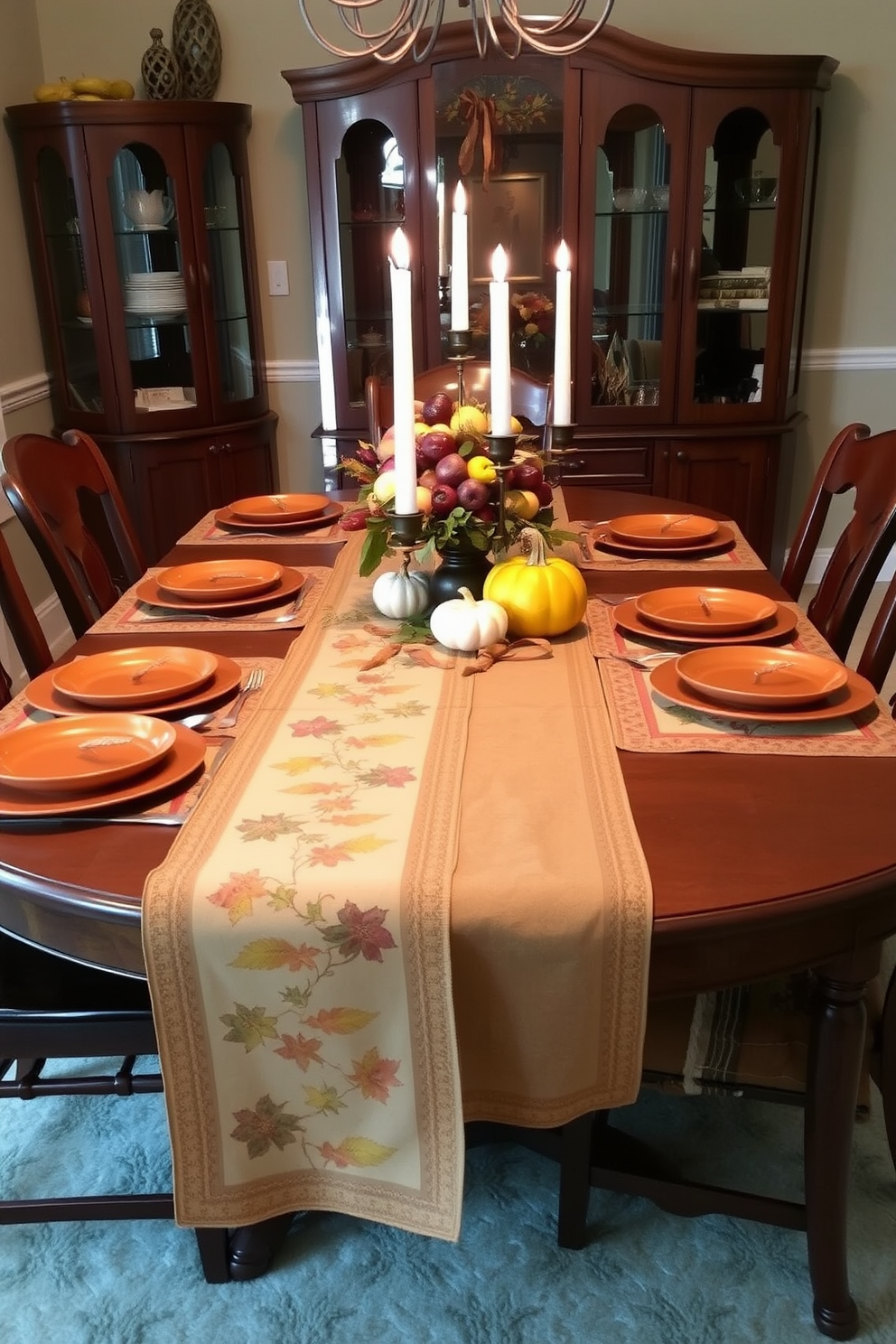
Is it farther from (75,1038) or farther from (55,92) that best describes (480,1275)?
(55,92)

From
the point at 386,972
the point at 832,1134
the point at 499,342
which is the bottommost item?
the point at 832,1134

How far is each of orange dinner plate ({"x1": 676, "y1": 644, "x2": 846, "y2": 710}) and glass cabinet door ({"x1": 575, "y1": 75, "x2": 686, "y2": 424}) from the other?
7.34 ft

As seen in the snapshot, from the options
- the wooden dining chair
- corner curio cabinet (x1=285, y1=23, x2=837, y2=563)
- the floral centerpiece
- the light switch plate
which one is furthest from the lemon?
the light switch plate

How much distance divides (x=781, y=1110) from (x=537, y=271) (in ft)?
8.84

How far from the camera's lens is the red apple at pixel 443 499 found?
1518 millimetres

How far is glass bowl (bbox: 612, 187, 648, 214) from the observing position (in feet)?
11.0

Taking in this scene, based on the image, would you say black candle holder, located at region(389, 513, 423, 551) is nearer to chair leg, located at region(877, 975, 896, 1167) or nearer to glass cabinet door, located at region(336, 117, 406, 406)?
chair leg, located at region(877, 975, 896, 1167)

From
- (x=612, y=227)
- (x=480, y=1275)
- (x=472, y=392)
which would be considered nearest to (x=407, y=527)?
(x=480, y=1275)

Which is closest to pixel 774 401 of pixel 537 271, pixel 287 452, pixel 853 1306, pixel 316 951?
pixel 537 271

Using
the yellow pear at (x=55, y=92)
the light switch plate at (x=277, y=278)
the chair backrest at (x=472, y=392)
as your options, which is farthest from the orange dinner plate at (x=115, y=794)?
the light switch plate at (x=277, y=278)

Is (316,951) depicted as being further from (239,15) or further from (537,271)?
(239,15)

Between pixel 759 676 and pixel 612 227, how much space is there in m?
2.46

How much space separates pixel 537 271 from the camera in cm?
355

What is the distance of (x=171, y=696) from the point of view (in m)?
1.35
